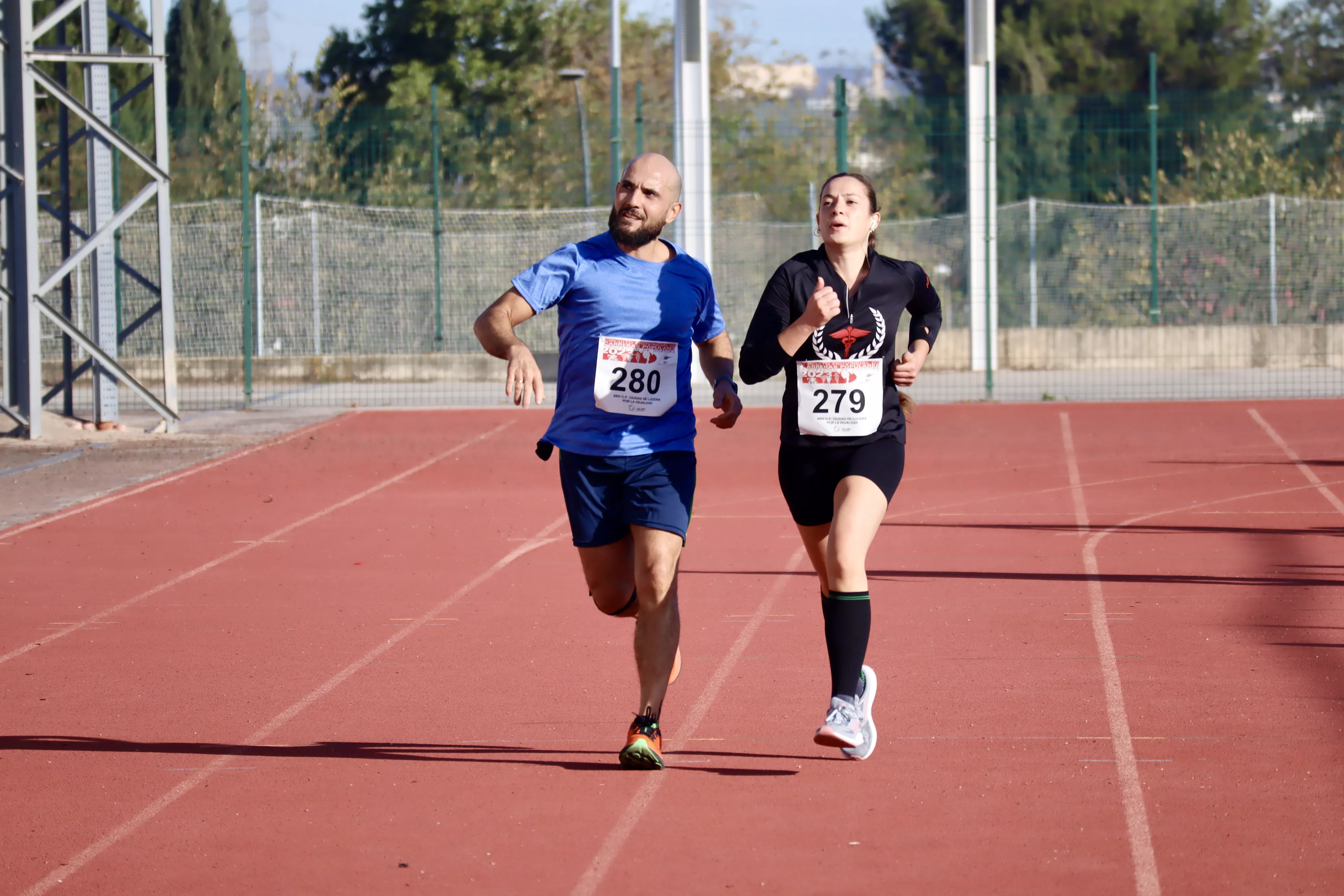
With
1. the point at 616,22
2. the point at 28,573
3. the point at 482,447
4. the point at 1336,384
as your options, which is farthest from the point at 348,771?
the point at 616,22

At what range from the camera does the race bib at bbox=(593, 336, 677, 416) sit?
5.26 metres

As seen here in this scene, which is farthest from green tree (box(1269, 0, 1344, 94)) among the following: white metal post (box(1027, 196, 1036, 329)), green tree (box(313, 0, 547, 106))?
white metal post (box(1027, 196, 1036, 329))

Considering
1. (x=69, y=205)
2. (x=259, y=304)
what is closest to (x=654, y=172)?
(x=69, y=205)

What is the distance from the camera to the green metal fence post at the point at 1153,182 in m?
22.0

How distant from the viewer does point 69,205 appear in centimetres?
1622

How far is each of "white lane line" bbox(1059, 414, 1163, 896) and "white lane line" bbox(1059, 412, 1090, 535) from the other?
1091 mm

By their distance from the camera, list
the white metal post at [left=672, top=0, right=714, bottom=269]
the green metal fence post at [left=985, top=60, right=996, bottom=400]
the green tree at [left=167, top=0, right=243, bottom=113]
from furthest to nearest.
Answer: the green tree at [left=167, top=0, right=243, bottom=113] < the white metal post at [left=672, top=0, right=714, bottom=269] < the green metal fence post at [left=985, top=60, right=996, bottom=400]

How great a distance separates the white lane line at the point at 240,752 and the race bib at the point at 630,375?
5.64 feet

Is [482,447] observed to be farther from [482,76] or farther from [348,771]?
[482,76]

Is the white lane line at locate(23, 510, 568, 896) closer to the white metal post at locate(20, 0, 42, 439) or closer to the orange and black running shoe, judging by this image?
the orange and black running shoe

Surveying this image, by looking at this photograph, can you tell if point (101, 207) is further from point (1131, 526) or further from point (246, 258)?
point (1131, 526)

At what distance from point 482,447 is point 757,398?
16.3 feet

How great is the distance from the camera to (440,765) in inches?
210

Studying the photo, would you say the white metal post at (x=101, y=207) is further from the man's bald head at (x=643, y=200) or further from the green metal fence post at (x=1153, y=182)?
the green metal fence post at (x=1153, y=182)
